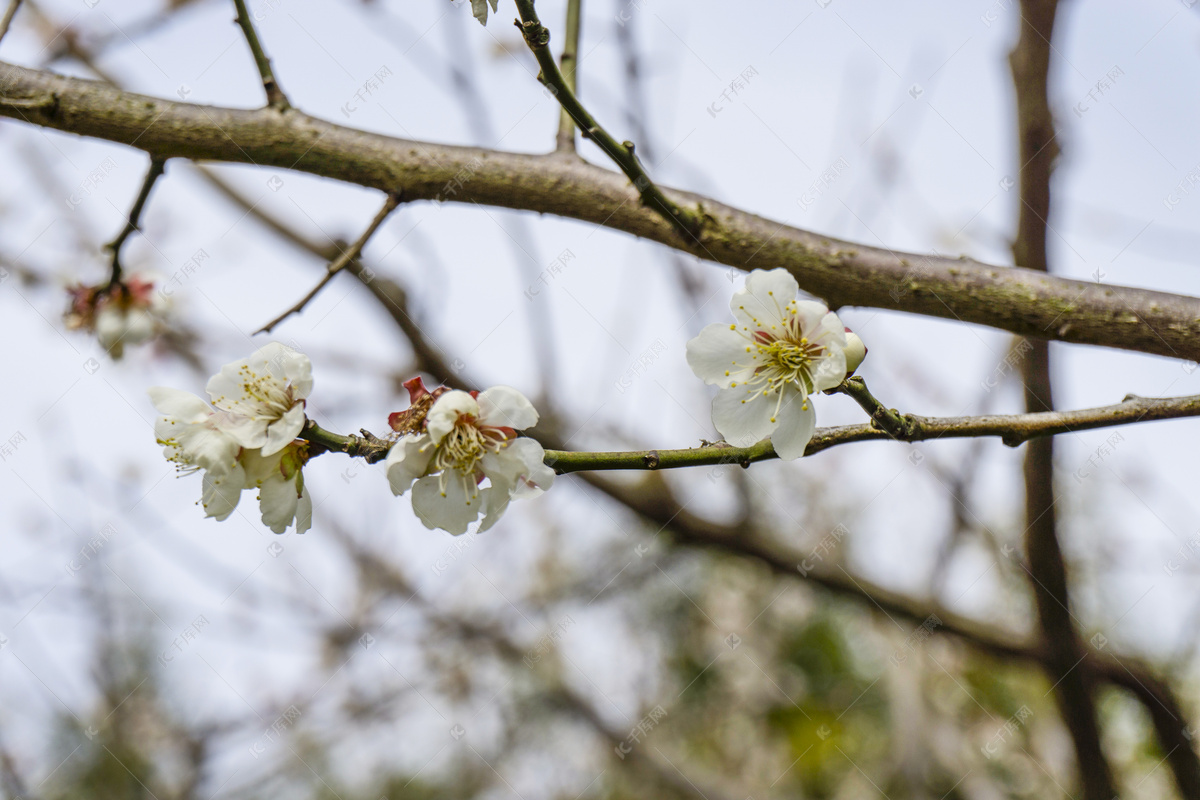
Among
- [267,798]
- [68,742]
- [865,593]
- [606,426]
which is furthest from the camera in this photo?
[68,742]

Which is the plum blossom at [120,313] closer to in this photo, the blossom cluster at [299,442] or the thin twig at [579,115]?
the blossom cluster at [299,442]

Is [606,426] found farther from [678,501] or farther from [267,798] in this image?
[267,798]

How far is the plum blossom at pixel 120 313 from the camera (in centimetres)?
194

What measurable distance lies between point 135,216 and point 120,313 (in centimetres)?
93

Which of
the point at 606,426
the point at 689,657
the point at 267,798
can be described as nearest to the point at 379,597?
the point at 606,426

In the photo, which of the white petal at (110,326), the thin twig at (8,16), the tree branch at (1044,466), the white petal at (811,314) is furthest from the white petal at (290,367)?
the white petal at (110,326)

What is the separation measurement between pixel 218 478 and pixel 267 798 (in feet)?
15.9

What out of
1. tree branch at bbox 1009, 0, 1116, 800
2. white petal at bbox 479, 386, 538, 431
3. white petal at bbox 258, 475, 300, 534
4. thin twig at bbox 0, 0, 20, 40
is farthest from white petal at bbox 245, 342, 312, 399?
tree branch at bbox 1009, 0, 1116, 800

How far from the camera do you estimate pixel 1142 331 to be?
0.98 meters

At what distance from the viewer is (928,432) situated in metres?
0.73

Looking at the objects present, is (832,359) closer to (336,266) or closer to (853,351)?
(853,351)

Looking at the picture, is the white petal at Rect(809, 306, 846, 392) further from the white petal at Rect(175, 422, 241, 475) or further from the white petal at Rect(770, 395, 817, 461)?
the white petal at Rect(175, 422, 241, 475)

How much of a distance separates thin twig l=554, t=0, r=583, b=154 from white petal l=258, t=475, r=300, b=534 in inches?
27.0

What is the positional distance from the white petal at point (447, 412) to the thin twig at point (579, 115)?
0.31 metres
